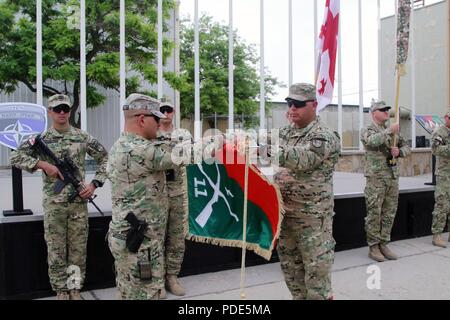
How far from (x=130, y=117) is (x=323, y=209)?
1.54 metres

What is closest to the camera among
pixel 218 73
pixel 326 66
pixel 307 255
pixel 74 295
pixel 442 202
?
pixel 307 255

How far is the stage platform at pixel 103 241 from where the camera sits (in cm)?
379

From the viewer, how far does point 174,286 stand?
4156 mm

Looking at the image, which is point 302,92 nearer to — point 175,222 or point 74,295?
point 175,222

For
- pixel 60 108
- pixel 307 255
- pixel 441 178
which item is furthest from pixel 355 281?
pixel 60 108

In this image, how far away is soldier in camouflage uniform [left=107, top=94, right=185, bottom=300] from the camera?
9.18ft

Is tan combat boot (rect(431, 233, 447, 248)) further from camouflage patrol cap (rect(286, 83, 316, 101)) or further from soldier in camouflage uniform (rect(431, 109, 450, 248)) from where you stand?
camouflage patrol cap (rect(286, 83, 316, 101))

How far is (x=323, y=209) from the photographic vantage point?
3236 mm

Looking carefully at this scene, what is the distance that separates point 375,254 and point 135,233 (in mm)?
3601

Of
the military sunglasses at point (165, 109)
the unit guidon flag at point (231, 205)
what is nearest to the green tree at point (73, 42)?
the military sunglasses at point (165, 109)

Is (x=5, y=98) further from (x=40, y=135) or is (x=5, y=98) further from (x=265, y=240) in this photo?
(x=265, y=240)

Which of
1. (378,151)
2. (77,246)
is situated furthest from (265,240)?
(378,151)

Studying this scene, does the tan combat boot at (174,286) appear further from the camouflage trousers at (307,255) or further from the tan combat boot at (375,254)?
the tan combat boot at (375,254)

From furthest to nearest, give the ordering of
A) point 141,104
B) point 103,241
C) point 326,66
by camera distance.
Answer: point 326,66 → point 103,241 → point 141,104
